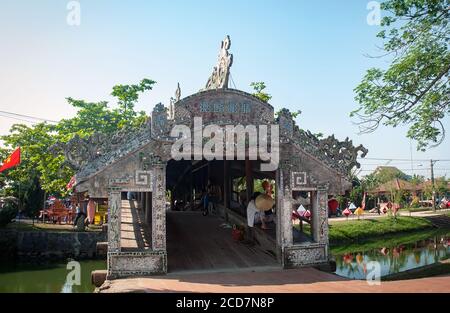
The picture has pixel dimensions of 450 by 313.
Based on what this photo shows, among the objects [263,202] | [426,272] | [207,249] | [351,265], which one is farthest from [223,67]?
[351,265]

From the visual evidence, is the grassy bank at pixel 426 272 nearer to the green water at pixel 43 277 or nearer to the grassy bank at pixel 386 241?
the green water at pixel 43 277

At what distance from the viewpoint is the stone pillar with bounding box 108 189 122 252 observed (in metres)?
8.74

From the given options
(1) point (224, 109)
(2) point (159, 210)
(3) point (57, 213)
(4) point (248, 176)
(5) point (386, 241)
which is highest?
(1) point (224, 109)

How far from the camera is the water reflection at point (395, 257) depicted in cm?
Answer: 1546

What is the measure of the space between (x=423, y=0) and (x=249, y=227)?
819 centimetres

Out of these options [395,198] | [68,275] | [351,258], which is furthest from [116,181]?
[395,198]

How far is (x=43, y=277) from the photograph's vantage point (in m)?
15.2

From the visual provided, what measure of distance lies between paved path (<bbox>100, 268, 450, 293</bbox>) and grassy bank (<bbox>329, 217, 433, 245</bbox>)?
14.6 metres

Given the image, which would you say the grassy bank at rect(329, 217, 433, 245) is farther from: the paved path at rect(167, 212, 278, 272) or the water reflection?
the paved path at rect(167, 212, 278, 272)

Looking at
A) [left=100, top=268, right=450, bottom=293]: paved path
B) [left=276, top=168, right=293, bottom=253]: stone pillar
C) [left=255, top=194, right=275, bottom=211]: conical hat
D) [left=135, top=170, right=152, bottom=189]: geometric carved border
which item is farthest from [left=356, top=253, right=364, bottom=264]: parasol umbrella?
[left=135, top=170, right=152, bottom=189]: geometric carved border

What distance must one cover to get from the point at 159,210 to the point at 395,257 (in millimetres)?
13723

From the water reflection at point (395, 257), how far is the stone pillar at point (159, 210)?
8.03 meters

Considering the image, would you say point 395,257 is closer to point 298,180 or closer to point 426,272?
point 426,272

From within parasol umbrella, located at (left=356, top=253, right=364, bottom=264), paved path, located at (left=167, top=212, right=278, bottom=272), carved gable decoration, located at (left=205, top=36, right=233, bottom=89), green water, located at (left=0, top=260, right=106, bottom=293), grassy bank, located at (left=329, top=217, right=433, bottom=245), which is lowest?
green water, located at (left=0, top=260, right=106, bottom=293)
